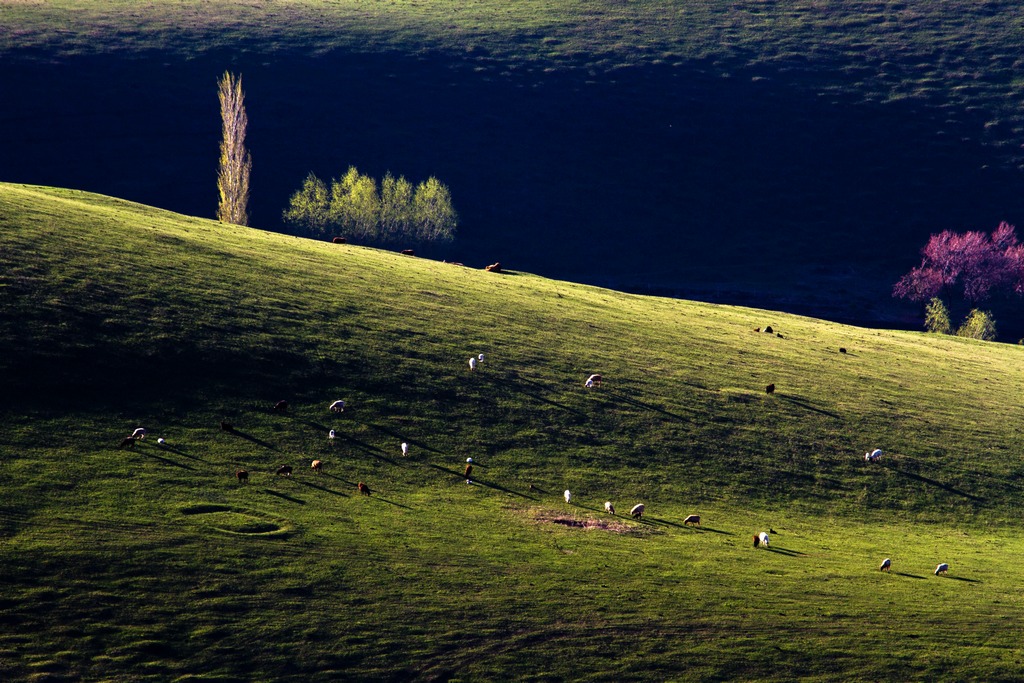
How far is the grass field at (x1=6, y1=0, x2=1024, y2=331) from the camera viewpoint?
13025 centimetres

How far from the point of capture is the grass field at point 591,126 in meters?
130

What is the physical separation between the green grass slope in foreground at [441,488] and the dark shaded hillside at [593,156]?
73737 mm

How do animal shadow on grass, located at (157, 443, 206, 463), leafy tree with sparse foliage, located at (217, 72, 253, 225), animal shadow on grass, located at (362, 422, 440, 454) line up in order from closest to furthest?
animal shadow on grass, located at (157, 443, 206, 463), animal shadow on grass, located at (362, 422, 440, 454), leafy tree with sparse foliage, located at (217, 72, 253, 225)

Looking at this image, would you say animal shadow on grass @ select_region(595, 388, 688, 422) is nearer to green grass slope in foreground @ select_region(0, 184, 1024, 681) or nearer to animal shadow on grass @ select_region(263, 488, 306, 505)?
green grass slope in foreground @ select_region(0, 184, 1024, 681)

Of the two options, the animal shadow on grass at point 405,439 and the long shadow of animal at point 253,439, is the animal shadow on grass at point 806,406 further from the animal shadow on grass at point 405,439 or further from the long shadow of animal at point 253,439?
the long shadow of animal at point 253,439

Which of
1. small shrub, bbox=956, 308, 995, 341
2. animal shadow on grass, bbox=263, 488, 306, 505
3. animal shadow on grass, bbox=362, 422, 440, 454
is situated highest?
small shrub, bbox=956, 308, 995, 341

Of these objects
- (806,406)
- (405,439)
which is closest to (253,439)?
(405,439)

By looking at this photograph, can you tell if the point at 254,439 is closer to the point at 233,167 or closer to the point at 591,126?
the point at 233,167

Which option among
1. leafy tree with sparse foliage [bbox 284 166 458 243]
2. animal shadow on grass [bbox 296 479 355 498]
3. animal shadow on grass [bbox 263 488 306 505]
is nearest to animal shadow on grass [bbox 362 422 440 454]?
animal shadow on grass [bbox 296 479 355 498]

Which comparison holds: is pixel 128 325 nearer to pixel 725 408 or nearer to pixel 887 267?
pixel 725 408

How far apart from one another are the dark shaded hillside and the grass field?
40 cm

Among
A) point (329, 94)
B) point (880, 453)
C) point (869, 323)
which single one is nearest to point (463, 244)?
point (329, 94)

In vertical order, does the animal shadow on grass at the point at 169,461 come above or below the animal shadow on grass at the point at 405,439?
below

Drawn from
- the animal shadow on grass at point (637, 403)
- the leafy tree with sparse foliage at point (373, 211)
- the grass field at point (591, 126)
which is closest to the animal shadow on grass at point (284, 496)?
the animal shadow on grass at point (637, 403)
